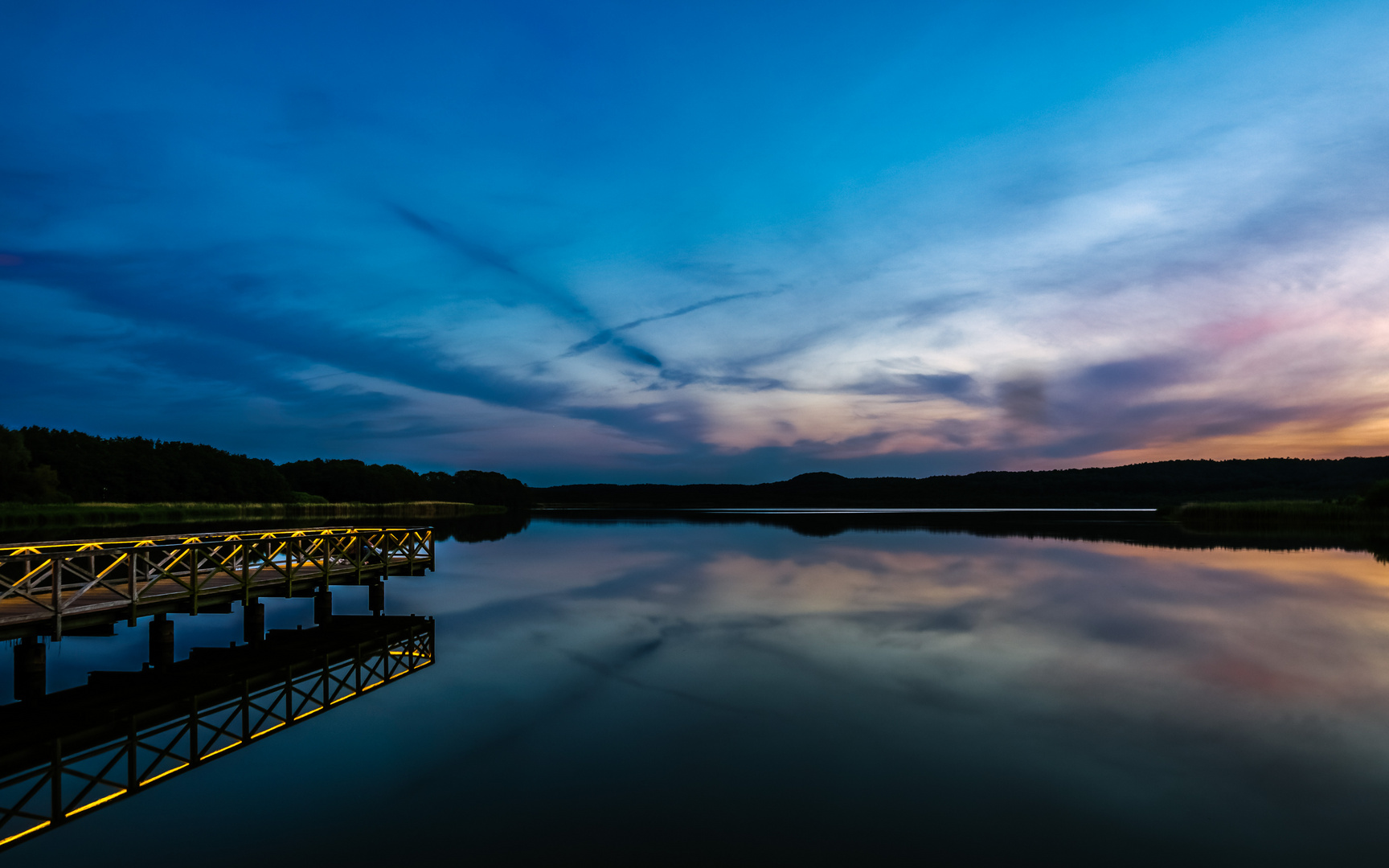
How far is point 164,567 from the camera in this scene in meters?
15.6

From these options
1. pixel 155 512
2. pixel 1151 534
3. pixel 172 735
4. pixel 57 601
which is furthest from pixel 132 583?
pixel 155 512

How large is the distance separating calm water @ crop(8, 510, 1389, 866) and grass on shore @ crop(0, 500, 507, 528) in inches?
2159

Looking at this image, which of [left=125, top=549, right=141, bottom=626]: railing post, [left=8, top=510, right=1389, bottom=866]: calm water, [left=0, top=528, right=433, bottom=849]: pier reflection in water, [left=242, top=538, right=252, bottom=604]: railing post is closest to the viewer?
[left=8, top=510, right=1389, bottom=866]: calm water

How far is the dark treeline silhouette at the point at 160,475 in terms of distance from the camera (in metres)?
80.0

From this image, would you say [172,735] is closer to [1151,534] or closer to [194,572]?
[194,572]

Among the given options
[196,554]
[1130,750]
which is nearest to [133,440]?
[196,554]

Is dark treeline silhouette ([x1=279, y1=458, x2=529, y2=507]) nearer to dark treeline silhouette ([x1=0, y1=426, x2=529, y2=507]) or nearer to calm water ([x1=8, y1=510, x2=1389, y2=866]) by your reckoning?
dark treeline silhouette ([x1=0, y1=426, x2=529, y2=507])

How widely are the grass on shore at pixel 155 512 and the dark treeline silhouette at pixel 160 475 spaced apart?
8.13 meters

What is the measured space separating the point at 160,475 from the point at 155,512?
5914 cm

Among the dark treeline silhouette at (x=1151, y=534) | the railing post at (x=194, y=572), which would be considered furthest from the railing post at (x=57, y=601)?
the dark treeline silhouette at (x=1151, y=534)

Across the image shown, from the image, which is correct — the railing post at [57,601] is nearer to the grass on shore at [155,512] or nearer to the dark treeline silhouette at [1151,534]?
the dark treeline silhouette at [1151,534]

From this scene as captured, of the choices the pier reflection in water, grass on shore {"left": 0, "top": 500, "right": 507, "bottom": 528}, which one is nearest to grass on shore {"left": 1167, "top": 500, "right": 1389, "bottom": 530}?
the pier reflection in water

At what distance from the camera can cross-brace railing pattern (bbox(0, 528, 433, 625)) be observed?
1352 centimetres

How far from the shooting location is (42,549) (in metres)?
13.6
